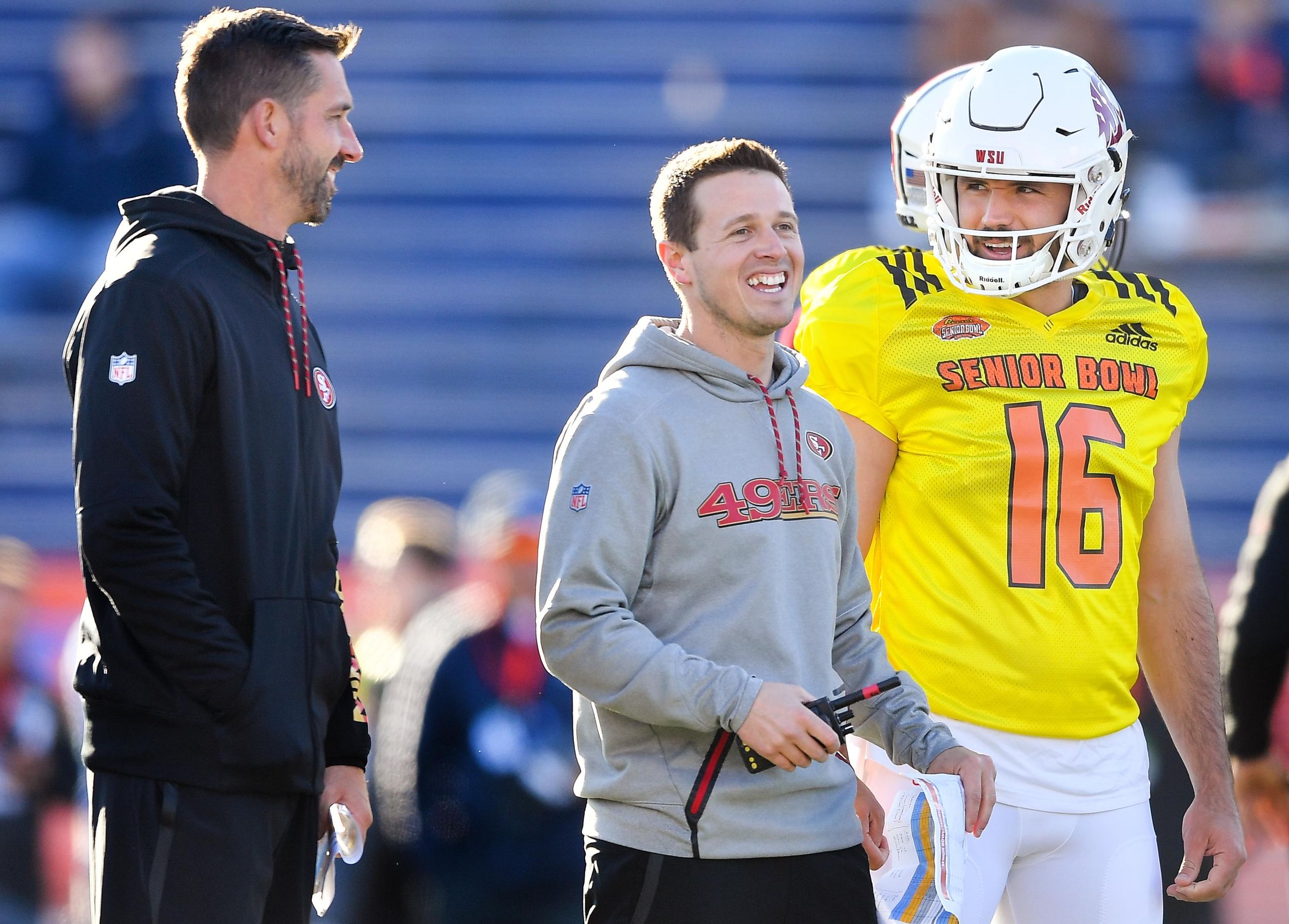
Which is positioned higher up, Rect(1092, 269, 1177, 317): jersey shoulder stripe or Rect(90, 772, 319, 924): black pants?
Rect(1092, 269, 1177, 317): jersey shoulder stripe

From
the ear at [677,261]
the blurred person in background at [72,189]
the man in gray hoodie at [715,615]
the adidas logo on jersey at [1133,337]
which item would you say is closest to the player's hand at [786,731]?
the man in gray hoodie at [715,615]

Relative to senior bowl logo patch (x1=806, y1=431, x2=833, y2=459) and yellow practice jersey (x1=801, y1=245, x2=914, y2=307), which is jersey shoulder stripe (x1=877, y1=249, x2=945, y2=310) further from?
senior bowl logo patch (x1=806, y1=431, x2=833, y2=459)

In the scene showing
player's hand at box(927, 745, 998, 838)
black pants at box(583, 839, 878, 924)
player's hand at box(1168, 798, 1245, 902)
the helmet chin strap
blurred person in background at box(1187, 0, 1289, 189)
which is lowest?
player's hand at box(1168, 798, 1245, 902)

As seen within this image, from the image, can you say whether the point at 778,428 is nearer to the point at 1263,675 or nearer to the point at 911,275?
the point at 911,275

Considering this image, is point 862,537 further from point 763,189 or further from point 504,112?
point 504,112

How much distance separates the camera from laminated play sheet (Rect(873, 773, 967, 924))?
8.96ft

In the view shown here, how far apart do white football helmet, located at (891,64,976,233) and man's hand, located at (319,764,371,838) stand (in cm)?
155

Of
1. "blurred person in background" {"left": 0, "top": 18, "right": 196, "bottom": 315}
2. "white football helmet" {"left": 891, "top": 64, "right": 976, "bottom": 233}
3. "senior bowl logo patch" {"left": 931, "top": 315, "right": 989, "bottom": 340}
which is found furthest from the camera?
"blurred person in background" {"left": 0, "top": 18, "right": 196, "bottom": 315}

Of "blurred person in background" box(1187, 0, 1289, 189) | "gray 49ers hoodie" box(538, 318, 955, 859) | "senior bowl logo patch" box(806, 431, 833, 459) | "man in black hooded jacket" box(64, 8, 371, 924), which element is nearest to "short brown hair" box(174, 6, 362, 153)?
"man in black hooded jacket" box(64, 8, 371, 924)

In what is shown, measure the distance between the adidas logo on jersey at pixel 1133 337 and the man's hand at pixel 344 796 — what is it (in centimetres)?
160

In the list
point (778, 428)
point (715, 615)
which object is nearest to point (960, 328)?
point (778, 428)

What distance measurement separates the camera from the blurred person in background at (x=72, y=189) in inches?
353

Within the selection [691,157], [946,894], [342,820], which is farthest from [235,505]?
[946,894]

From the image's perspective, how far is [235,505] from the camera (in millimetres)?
2654
